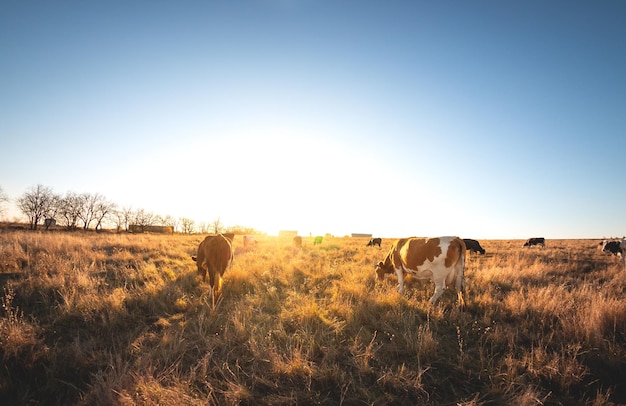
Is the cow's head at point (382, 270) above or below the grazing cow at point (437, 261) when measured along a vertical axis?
below

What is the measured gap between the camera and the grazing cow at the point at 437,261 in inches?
274

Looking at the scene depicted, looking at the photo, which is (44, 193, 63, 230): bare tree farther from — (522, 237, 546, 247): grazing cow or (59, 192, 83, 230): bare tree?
(522, 237, 546, 247): grazing cow

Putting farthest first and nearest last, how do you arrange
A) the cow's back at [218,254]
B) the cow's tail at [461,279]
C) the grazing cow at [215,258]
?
1. the cow's back at [218,254]
2. the grazing cow at [215,258]
3. the cow's tail at [461,279]

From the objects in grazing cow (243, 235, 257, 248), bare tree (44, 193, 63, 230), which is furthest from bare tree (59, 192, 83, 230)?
grazing cow (243, 235, 257, 248)

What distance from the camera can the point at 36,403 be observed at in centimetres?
301

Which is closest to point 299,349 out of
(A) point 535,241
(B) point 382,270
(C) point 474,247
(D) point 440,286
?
(D) point 440,286

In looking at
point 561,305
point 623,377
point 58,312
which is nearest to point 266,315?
point 58,312

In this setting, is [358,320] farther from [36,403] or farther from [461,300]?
[36,403]

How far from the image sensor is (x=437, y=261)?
7309 mm

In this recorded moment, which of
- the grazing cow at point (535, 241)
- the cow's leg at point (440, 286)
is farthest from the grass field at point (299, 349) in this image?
the grazing cow at point (535, 241)

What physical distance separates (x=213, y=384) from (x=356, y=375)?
1.92 metres

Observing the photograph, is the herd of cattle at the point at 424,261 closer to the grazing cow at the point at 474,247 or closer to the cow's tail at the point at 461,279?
the cow's tail at the point at 461,279

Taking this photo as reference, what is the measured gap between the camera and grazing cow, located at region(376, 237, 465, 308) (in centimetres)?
697

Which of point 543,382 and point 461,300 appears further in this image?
point 461,300
